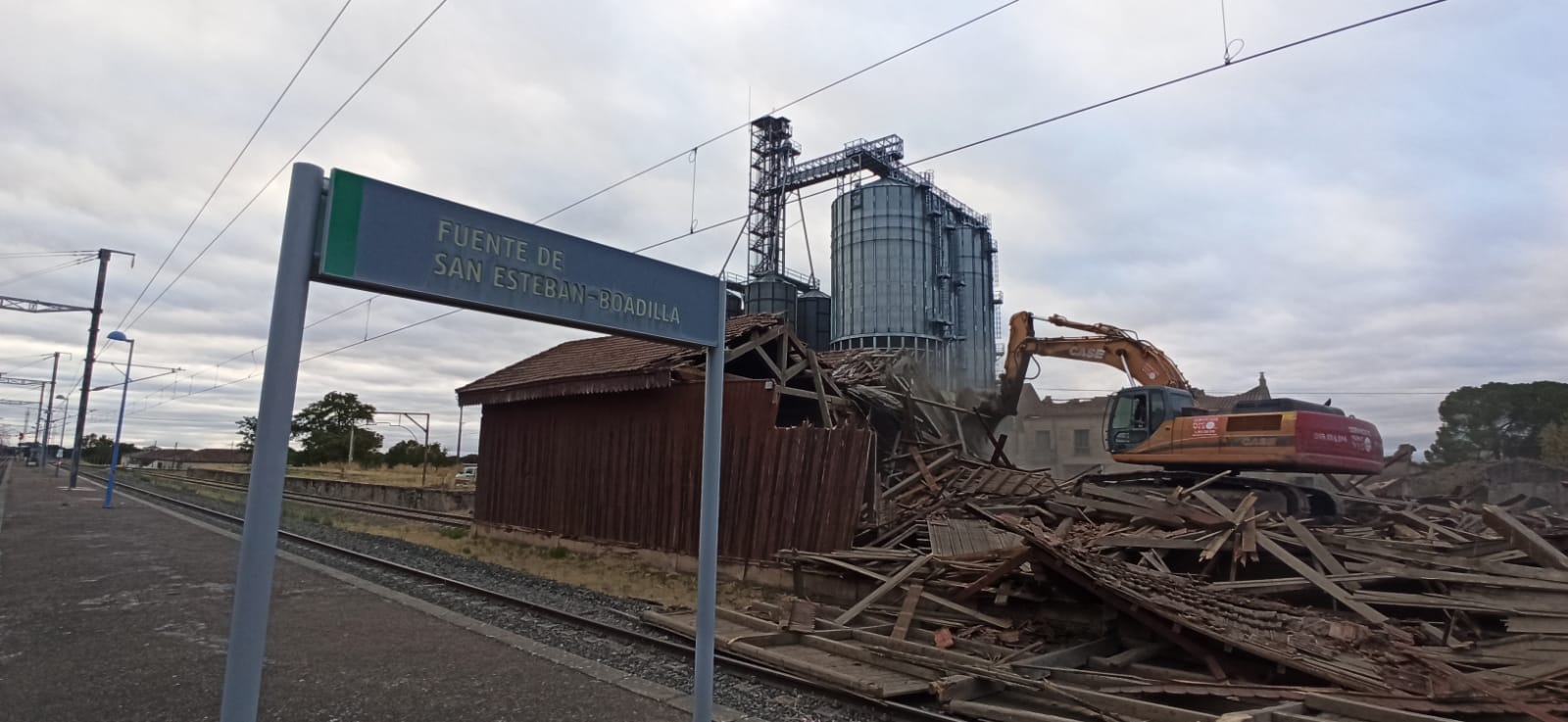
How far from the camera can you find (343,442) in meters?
71.2

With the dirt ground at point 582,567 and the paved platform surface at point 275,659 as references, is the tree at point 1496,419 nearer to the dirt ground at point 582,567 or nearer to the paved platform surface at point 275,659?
the dirt ground at point 582,567

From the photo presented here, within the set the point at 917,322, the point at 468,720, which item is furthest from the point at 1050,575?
the point at 917,322

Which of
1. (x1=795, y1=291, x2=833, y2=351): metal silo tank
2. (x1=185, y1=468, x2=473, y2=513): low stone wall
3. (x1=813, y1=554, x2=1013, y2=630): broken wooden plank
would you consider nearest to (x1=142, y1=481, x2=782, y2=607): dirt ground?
(x1=813, y1=554, x2=1013, y2=630): broken wooden plank

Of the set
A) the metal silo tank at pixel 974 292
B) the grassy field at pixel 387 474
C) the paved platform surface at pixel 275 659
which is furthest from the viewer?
the grassy field at pixel 387 474

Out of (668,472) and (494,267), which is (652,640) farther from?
(668,472)

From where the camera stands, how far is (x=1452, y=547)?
10352 mm

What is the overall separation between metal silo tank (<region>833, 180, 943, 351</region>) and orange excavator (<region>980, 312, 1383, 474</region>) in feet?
72.5

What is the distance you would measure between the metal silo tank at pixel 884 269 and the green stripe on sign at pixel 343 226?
125 feet

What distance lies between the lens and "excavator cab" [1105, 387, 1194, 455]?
16.6 meters

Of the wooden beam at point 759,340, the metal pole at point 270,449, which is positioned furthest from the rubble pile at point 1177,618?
the metal pole at point 270,449

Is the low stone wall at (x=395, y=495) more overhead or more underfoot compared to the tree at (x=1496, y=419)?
more underfoot

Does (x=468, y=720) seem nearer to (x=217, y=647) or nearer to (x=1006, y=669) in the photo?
(x=217, y=647)

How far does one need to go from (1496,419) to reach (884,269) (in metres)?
37.5

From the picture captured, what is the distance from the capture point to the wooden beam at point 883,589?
8.98m
